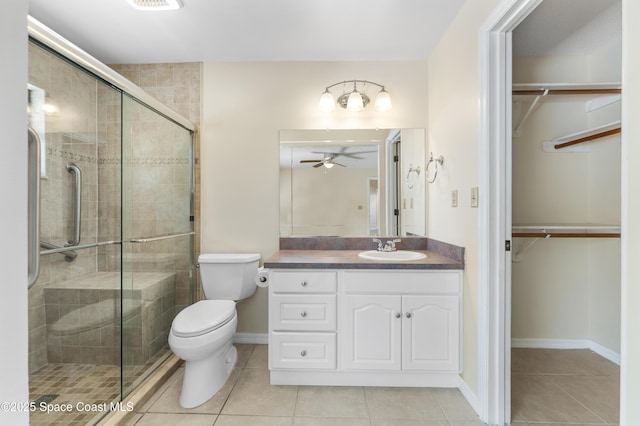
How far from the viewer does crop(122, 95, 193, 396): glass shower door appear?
1838 millimetres

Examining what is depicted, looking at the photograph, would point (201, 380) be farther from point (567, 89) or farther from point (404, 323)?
point (567, 89)

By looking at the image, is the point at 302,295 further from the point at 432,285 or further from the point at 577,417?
the point at 577,417

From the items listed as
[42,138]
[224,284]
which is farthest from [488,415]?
[42,138]

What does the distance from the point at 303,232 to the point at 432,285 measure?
1.08 m

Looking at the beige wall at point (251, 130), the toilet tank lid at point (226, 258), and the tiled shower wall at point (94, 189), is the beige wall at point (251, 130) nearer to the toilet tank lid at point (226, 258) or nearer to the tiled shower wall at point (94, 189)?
the toilet tank lid at point (226, 258)

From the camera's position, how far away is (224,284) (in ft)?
7.61

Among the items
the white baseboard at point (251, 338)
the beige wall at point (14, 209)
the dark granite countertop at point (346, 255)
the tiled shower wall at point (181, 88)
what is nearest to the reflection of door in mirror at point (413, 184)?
the dark granite countertop at point (346, 255)

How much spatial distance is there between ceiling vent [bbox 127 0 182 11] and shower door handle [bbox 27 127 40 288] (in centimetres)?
134

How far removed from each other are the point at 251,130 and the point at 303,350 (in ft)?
5.56

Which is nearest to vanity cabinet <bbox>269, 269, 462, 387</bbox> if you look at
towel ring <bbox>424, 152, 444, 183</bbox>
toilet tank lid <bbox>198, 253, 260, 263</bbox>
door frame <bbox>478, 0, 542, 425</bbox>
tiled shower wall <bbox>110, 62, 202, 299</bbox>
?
door frame <bbox>478, 0, 542, 425</bbox>

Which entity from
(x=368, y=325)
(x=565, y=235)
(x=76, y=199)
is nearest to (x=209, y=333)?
(x=368, y=325)

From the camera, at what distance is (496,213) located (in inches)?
60.8

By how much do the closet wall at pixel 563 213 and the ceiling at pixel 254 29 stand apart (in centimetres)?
102

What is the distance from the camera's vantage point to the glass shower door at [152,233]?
1838 mm
